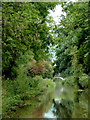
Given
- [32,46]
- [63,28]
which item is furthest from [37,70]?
[63,28]

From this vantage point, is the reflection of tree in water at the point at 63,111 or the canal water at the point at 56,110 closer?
the canal water at the point at 56,110

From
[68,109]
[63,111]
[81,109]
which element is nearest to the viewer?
[63,111]

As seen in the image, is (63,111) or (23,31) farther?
(63,111)

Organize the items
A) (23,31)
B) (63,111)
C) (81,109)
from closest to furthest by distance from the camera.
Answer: (23,31), (63,111), (81,109)

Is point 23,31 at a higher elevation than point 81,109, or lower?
higher

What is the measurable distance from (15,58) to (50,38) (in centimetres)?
326

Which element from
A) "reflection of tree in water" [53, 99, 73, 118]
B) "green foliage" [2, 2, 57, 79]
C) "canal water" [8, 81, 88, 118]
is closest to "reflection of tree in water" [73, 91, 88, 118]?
"canal water" [8, 81, 88, 118]

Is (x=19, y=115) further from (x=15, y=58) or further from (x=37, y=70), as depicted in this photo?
(x=37, y=70)

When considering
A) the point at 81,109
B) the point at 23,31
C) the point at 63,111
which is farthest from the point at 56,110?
the point at 23,31

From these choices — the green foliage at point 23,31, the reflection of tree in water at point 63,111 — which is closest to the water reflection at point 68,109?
the reflection of tree in water at point 63,111

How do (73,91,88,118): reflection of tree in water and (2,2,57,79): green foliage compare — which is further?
(2,2,57,79): green foliage

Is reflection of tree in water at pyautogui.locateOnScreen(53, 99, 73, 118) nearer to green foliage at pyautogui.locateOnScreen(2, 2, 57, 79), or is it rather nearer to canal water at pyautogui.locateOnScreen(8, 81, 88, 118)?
canal water at pyautogui.locateOnScreen(8, 81, 88, 118)

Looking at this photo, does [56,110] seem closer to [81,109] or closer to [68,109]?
[68,109]

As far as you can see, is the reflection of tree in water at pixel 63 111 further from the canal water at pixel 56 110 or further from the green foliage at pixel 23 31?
the green foliage at pixel 23 31
